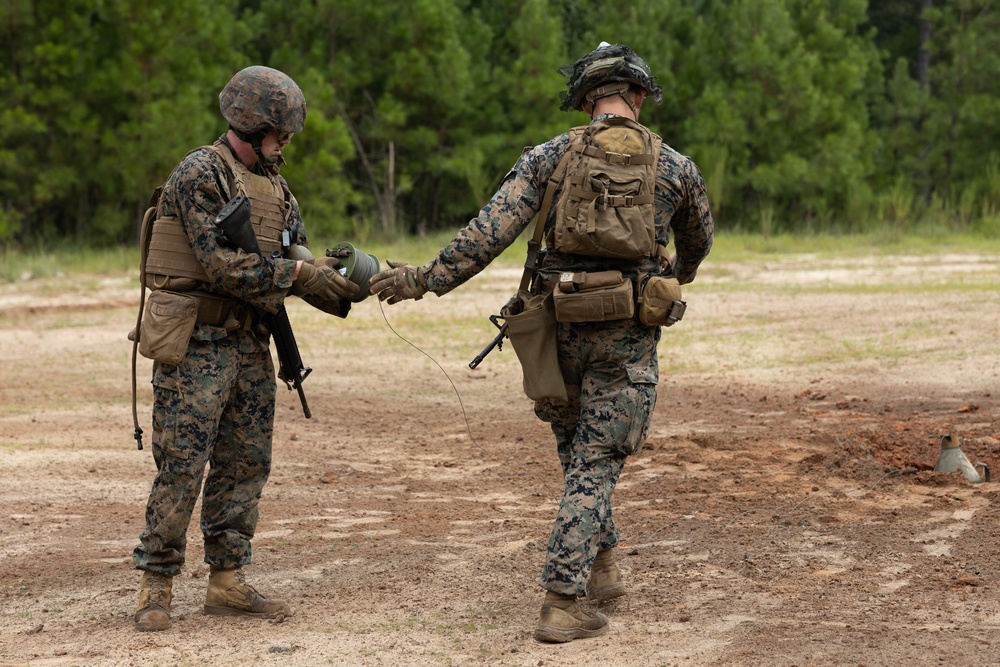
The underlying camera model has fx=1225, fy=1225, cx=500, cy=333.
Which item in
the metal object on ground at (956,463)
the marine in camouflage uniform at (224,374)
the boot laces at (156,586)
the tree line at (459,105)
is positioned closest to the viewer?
the marine in camouflage uniform at (224,374)

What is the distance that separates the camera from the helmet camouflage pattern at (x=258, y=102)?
14.4ft

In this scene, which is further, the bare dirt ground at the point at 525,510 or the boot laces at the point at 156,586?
the boot laces at the point at 156,586

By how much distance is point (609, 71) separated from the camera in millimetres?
4332

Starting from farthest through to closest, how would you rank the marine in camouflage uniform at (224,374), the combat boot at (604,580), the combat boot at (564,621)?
the combat boot at (604,580), the marine in camouflage uniform at (224,374), the combat boot at (564,621)

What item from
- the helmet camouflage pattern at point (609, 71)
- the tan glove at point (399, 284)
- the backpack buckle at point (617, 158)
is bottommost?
the tan glove at point (399, 284)

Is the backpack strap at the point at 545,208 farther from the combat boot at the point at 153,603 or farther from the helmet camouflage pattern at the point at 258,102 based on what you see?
the combat boot at the point at 153,603

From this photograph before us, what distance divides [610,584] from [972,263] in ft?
43.9

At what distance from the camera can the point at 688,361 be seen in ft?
35.3

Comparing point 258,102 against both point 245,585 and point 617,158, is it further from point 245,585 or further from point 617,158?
point 245,585

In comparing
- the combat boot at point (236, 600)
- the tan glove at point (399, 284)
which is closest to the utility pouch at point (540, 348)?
the tan glove at point (399, 284)

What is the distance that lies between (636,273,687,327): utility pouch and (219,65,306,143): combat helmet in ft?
4.59

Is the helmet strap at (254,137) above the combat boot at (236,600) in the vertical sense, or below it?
above

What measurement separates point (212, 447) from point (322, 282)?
28.4 inches

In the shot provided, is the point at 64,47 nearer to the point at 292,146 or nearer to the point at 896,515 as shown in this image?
the point at 292,146
